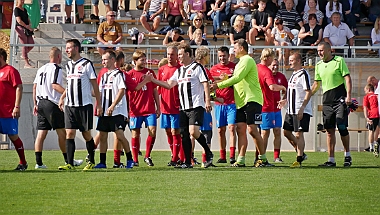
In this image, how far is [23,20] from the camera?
24.2 meters

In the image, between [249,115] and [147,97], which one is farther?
[147,97]

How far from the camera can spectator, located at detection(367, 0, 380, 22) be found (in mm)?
26589

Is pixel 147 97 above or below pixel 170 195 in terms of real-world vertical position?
above

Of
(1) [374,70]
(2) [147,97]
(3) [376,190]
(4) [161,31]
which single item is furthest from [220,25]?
(3) [376,190]

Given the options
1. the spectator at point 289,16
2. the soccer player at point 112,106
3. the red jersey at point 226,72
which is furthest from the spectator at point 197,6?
the soccer player at point 112,106

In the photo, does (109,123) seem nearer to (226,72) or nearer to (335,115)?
(226,72)

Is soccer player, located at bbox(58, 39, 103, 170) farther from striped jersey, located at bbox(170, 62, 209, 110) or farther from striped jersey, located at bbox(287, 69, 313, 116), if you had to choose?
striped jersey, located at bbox(287, 69, 313, 116)

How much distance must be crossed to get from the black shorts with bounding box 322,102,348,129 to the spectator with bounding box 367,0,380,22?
40.8 feet

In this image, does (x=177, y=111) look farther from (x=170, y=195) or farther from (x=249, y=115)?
(x=170, y=195)

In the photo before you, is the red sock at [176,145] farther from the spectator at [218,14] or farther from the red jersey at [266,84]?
the spectator at [218,14]

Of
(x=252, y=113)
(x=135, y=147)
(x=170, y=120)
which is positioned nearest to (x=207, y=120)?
(x=170, y=120)

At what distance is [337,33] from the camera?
24734 mm

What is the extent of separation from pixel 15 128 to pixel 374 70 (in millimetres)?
11951

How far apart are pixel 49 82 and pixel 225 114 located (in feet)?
11.8
